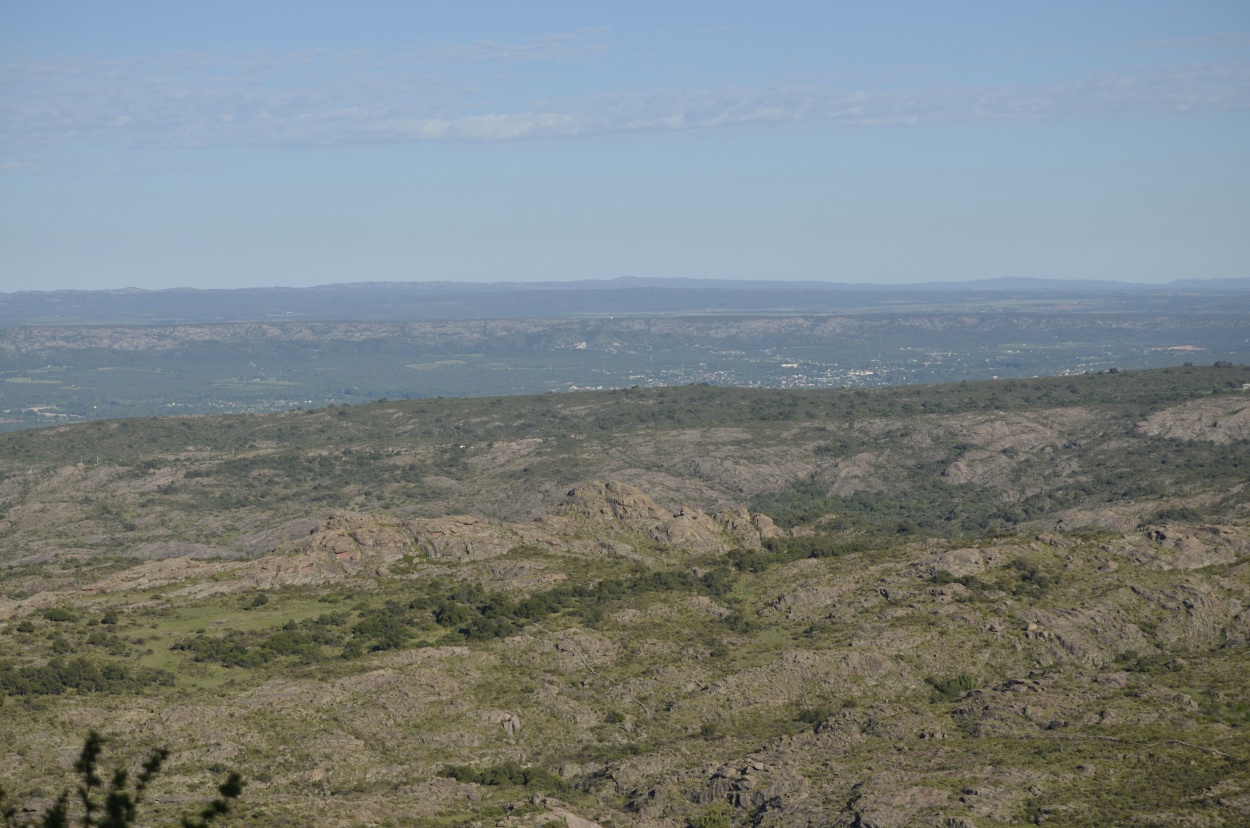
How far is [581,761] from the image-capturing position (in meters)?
90.1

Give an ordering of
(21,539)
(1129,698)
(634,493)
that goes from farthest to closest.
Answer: (21,539) < (634,493) < (1129,698)

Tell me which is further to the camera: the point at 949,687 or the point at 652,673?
the point at 652,673

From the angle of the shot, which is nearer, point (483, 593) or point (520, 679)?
point (520, 679)

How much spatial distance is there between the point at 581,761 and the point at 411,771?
10.5 meters

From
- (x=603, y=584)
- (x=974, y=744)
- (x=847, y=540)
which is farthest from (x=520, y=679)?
(x=847, y=540)

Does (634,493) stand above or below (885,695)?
above

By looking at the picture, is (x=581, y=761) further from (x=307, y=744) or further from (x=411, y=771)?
(x=307, y=744)

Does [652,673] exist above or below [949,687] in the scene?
above

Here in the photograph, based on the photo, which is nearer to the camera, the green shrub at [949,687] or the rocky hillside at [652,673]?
the rocky hillside at [652,673]

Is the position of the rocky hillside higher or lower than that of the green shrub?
higher

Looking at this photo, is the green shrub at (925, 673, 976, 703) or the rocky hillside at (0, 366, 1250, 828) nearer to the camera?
the rocky hillside at (0, 366, 1250, 828)

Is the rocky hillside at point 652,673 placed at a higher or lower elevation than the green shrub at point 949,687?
higher

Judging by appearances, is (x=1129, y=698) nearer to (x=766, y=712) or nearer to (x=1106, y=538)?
(x=766, y=712)

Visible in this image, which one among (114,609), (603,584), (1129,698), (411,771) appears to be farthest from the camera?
(603,584)
